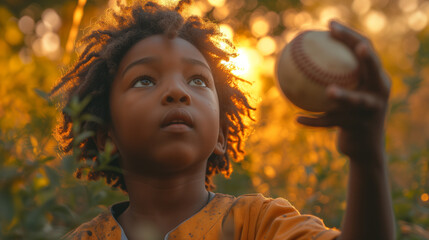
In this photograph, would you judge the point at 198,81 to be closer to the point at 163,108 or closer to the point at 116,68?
the point at 163,108

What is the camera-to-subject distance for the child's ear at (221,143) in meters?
2.77

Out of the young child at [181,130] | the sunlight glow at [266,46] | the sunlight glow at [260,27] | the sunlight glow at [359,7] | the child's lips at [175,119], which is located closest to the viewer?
the young child at [181,130]

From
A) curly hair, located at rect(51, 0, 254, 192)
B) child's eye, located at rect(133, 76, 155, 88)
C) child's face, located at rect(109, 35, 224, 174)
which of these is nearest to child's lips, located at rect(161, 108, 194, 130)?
child's face, located at rect(109, 35, 224, 174)

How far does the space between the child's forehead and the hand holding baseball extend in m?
1.03

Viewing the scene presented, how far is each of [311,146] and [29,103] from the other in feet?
10.1

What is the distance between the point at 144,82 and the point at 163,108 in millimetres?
248

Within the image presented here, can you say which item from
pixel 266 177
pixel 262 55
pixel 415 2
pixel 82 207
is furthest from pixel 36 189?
pixel 415 2

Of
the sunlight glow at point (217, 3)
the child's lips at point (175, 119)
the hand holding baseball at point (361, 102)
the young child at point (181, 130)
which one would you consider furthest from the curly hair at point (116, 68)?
the sunlight glow at point (217, 3)

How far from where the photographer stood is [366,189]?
1633mm

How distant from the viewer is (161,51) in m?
2.51

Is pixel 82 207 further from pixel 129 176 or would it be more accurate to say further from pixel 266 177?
pixel 266 177

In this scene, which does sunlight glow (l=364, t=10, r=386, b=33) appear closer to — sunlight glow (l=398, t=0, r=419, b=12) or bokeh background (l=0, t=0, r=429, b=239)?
sunlight glow (l=398, t=0, r=419, b=12)

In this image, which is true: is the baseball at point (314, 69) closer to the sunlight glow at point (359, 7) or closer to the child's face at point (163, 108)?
the child's face at point (163, 108)

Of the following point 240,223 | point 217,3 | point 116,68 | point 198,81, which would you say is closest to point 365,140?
point 240,223
